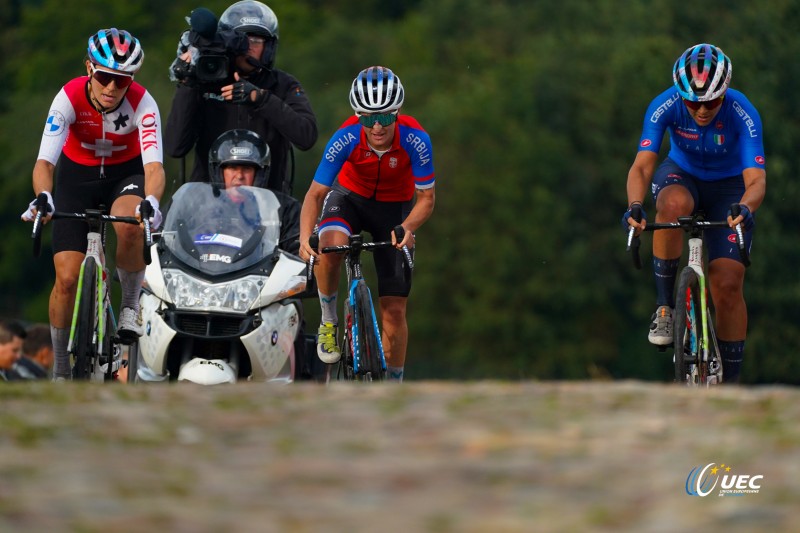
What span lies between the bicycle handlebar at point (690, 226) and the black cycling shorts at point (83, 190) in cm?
328

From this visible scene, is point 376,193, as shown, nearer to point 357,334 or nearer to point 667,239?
point 357,334

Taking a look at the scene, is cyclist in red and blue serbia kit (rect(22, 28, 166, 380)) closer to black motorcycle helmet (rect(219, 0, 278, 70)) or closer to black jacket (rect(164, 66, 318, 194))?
black jacket (rect(164, 66, 318, 194))

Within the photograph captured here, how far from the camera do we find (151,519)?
617cm

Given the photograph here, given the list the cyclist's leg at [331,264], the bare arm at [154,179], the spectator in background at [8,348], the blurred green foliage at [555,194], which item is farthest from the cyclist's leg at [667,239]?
the blurred green foliage at [555,194]

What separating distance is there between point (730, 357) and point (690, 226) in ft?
3.08

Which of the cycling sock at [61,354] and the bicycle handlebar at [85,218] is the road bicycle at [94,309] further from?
the cycling sock at [61,354]

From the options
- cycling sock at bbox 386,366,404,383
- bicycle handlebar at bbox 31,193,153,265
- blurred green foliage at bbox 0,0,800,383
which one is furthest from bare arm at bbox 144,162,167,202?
blurred green foliage at bbox 0,0,800,383

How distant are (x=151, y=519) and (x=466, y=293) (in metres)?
68.7

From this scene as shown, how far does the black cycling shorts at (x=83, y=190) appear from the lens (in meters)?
13.4

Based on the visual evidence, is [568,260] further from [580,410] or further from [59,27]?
[580,410]

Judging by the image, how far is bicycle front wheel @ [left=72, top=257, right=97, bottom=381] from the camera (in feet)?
41.9

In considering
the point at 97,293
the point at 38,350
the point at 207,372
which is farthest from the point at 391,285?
the point at 38,350

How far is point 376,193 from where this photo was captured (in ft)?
46.0

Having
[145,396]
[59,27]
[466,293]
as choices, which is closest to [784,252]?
[466,293]
